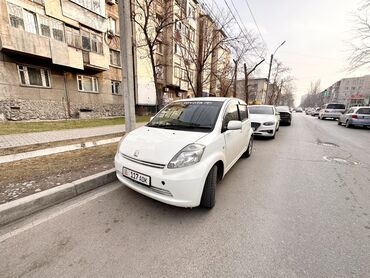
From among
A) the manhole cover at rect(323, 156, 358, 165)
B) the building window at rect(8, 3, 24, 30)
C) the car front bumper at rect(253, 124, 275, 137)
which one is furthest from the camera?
the building window at rect(8, 3, 24, 30)

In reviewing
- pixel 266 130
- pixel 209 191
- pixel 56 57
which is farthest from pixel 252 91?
pixel 209 191

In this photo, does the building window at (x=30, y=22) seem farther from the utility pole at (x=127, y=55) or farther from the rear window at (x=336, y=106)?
the rear window at (x=336, y=106)

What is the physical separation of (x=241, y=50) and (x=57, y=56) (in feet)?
49.2

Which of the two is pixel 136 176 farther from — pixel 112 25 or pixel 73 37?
pixel 112 25

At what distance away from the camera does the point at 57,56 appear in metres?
11.8

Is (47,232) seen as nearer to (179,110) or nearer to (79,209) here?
(79,209)

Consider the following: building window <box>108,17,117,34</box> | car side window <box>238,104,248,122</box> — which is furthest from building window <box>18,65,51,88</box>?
car side window <box>238,104,248,122</box>

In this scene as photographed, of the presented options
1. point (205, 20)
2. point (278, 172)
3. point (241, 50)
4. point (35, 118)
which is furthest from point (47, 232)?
point (241, 50)

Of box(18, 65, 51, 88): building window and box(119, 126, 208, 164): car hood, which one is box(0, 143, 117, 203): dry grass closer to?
box(119, 126, 208, 164): car hood

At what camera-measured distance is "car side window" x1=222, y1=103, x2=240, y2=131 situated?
135 inches

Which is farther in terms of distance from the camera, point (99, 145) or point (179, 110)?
point (99, 145)

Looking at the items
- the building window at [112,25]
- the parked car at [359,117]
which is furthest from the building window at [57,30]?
the parked car at [359,117]

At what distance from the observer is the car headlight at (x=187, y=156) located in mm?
2479

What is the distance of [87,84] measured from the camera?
1503cm
